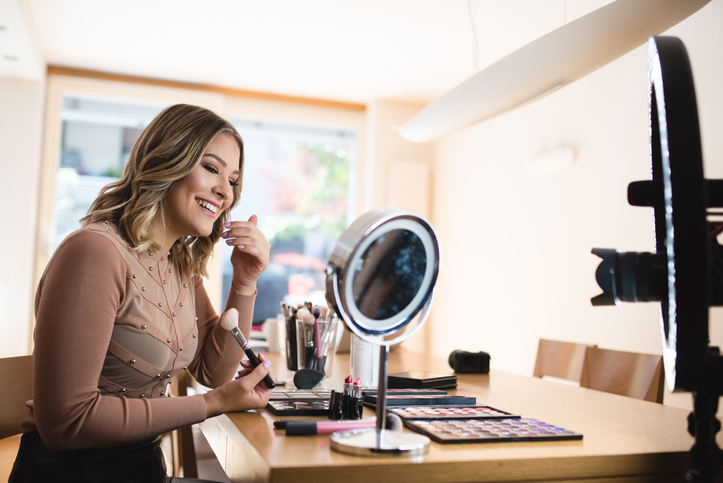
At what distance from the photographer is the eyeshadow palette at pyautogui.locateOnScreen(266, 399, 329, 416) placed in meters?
1.09

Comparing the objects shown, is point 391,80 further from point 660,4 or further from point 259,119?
point 660,4

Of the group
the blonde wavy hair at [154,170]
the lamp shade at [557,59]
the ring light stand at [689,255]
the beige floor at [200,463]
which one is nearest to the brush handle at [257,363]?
the blonde wavy hair at [154,170]

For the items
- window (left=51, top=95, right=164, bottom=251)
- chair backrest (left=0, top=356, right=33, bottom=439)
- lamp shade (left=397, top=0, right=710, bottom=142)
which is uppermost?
window (left=51, top=95, right=164, bottom=251)

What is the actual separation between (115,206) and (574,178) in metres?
2.97

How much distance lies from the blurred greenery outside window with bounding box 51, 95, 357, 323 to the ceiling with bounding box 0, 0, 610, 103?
1.52 ft

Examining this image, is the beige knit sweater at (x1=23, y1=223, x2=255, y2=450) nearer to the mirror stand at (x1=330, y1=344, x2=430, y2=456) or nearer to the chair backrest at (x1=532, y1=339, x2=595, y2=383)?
the mirror stand at (x1=330, y1=344, x2=430, y2=456)

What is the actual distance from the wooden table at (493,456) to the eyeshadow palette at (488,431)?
11 mm

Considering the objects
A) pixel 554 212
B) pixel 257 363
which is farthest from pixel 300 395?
pixel 554 212

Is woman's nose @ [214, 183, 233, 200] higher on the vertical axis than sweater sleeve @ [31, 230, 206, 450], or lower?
higher

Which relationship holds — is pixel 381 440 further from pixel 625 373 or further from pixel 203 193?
pixel 625 373

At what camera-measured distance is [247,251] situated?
1401 millimetres

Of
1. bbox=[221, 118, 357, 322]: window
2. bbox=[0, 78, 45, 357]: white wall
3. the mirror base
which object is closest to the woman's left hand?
the mirror base

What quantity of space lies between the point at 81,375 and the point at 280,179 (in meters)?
4.61

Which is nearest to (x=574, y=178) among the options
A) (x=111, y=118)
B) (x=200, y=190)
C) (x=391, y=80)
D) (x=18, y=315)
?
(x=391, y=80)
